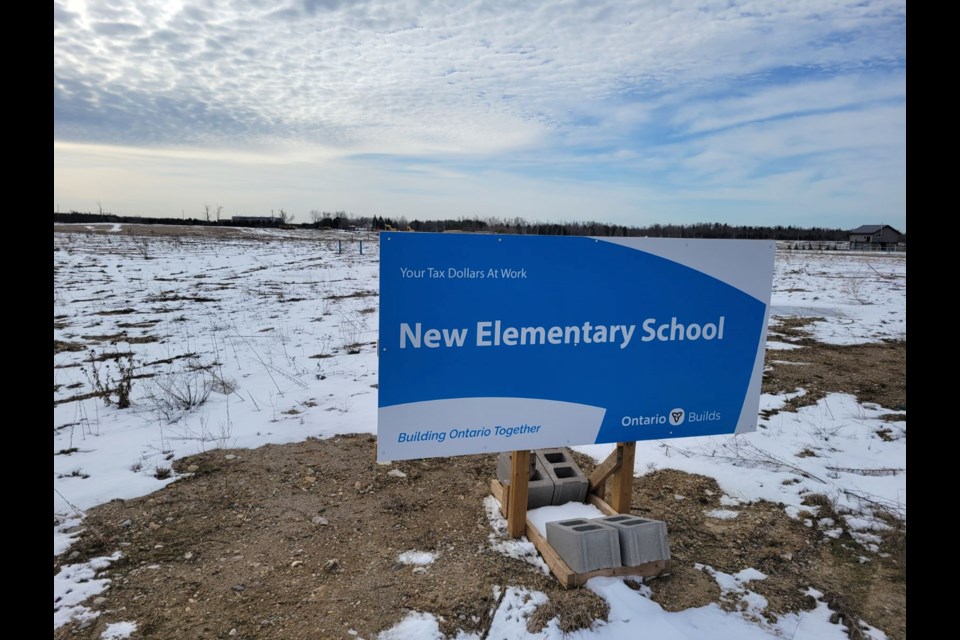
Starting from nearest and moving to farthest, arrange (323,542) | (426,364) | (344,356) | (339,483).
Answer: (426,364), (323,542), (339,483), (344,356)

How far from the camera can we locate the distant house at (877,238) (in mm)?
73000

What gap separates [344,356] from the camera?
879 cm

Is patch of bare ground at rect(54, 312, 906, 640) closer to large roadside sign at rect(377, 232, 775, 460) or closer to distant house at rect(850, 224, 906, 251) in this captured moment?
large roadside sign at rect(377, 232, 775, 460)

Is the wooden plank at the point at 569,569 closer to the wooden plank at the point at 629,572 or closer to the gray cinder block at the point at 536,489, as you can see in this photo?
the wooden plank at the point at 629,572

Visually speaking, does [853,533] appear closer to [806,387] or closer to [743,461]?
[743,461]

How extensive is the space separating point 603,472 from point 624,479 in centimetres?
24

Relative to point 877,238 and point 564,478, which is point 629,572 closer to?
point 564,478

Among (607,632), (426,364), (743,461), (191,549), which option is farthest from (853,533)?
(191,549)

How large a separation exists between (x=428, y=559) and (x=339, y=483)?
1.37m

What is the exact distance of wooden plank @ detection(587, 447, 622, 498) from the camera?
4024 mm

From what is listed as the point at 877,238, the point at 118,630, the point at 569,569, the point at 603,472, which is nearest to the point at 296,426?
the point at 118,630

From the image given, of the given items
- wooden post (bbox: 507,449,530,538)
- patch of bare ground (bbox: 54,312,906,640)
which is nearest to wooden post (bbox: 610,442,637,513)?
patch of bare ground (bbox: 54,312,906,640)

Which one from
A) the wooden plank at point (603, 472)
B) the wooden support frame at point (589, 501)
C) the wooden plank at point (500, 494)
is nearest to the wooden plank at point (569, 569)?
the wooden support frame at point (589, 501)

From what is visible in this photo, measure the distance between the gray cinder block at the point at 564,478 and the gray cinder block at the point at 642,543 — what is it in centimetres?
86
